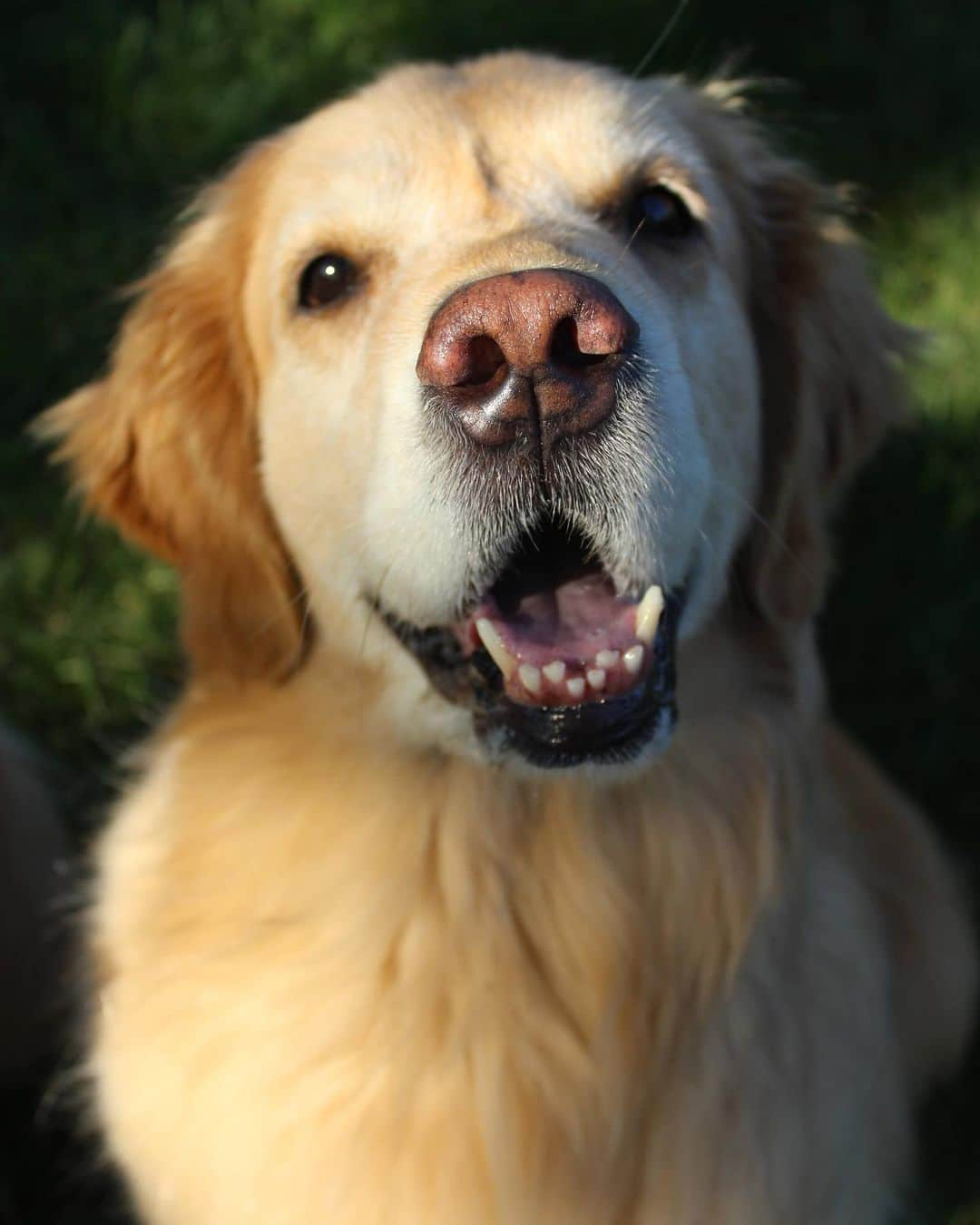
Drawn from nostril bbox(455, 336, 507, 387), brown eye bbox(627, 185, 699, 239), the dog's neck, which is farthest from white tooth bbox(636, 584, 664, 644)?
brown eye bbox(627, 185, 699, 239)

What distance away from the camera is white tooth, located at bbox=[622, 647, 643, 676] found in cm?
192

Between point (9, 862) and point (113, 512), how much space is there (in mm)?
906

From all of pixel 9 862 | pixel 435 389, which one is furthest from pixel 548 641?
pixel 9 862

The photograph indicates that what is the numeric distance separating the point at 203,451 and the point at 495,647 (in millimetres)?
731

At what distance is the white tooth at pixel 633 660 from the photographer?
6.29 feet

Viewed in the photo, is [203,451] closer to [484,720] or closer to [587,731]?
[484,720]

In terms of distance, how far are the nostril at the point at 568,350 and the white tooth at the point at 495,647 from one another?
400mm

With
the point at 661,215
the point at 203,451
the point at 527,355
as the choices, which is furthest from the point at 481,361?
the point at 203,451

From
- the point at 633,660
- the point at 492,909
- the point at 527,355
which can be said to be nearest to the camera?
the point at 527,355

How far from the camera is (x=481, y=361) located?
1721 mm

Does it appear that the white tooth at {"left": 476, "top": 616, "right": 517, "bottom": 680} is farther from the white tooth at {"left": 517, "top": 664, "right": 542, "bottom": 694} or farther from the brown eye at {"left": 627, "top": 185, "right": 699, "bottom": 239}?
the brown eye at {"left": 627, "top": 185, "right": 699, "bottom": 239}

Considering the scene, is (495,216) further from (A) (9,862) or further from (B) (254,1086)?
(A) (9,862)

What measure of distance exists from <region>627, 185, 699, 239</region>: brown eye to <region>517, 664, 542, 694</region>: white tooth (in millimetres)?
743

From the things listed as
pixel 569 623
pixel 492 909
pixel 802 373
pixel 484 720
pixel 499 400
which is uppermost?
pixel 499 400
